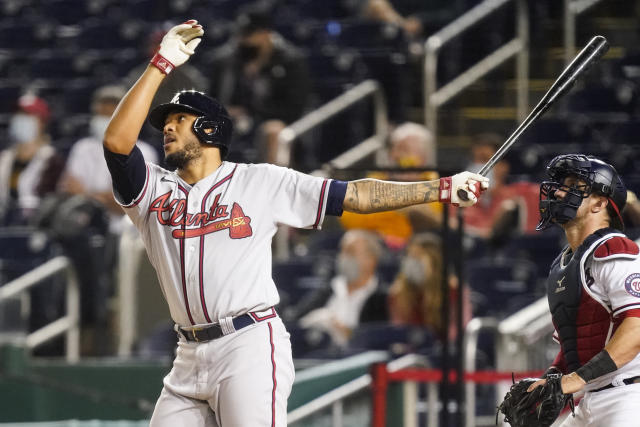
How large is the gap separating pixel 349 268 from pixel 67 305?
6.47 ft

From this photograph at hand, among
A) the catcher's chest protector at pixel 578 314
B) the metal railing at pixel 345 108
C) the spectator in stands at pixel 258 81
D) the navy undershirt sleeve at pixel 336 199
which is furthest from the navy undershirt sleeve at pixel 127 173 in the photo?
the spectator in stands at pixel 258 81

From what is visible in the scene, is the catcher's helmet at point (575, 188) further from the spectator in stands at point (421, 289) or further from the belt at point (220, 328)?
the spectator in stands at point (421, 289)

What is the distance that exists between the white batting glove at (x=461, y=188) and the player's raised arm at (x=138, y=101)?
1028 mm

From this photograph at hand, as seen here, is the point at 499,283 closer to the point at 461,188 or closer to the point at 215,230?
the point at 461,188

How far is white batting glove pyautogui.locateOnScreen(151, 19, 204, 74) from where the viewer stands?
14.0ft

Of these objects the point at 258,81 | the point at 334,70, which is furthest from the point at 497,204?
the point at 334,70

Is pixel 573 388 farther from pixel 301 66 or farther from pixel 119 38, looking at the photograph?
pixel 119 38

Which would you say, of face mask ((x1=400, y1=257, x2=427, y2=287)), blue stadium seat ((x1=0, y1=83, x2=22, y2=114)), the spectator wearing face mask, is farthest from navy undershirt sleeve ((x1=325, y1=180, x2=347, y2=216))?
blue stadium seat ((x1=0, y1=83, x2=22, y2=114))

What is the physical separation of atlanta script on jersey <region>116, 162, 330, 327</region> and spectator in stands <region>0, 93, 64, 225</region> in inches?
200

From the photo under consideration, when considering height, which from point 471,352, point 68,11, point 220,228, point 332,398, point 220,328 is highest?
point 68,11

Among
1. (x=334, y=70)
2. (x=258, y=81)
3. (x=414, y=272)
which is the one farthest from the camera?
(x=334, y=70)

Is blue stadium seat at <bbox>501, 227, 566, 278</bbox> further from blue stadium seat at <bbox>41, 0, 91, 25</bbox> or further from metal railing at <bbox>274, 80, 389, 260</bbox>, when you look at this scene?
blue stadium seat at <bbox>41, 0, 91, 25</bbox>

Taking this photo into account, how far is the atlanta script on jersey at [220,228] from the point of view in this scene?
4281mm

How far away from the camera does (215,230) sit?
4.33 m
